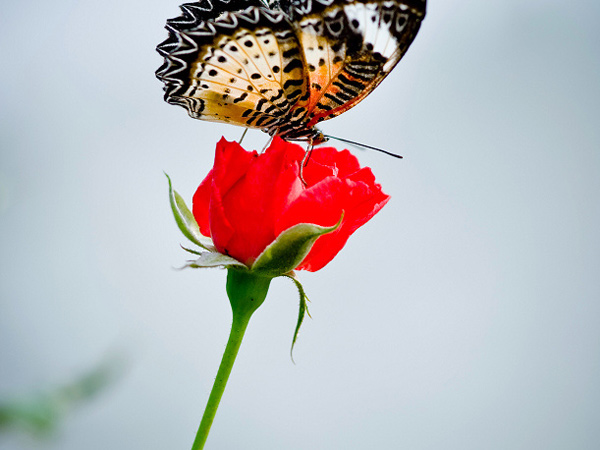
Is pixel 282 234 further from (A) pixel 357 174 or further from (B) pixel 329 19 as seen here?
(B) pixel 329 19

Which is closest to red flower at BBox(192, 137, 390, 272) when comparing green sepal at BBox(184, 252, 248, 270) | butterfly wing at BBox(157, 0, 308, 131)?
green sepal at BBox(184, 252, 248, 270)

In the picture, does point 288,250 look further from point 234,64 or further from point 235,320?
point 234,64

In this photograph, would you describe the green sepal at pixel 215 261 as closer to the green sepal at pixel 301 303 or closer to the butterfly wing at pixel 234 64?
the green sepal at pixel 301 303

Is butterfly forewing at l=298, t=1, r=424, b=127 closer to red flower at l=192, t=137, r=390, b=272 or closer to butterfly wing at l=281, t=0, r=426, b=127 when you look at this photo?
butterfly wing at l=281, t=0, r=426, b=127

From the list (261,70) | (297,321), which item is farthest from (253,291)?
(261,70)

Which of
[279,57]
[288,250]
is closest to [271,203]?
[288,250]

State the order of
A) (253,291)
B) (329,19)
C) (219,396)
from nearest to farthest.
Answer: (219,396)
(253,291)
(329,19)

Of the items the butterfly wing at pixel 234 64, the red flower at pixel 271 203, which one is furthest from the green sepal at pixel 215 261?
the butterfly wing at pixel 234 64
